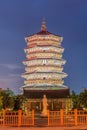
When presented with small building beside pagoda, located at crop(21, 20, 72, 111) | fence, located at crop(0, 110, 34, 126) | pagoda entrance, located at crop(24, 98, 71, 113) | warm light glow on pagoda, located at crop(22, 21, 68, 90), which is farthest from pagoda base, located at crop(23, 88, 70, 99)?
fence, located at crop(0, 110, 34, 126)

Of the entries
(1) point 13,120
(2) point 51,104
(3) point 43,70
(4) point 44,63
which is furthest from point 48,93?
(1) point 13,120

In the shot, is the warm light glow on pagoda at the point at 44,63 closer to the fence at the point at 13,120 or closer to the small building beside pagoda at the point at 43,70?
the small building beside pagoda at the point at 43,70

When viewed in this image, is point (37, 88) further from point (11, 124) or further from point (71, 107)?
point (11, 124)

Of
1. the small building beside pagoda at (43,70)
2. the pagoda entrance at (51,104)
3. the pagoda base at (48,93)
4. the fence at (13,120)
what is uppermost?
the small building beside pagoda at (43,70)

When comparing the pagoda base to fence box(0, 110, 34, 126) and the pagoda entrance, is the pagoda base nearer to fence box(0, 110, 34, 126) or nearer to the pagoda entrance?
the pagoda entrance

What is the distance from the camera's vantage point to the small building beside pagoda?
61.2 meters

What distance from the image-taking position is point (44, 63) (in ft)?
219

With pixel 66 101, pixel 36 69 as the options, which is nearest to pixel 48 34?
pixel 36 69

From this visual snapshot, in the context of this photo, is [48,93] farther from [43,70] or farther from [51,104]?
[43,70]

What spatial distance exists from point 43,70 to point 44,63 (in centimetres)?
137

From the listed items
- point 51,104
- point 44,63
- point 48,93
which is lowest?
point 51,104

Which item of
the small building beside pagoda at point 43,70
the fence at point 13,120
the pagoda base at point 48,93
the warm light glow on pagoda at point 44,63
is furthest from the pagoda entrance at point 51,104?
the fence at point 13,120

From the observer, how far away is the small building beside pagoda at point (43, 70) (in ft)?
201

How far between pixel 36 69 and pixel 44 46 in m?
4.78
